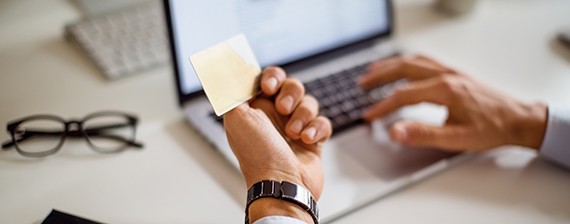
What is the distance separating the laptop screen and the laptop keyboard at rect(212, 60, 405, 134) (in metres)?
0.06

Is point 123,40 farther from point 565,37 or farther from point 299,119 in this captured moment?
point 565,37

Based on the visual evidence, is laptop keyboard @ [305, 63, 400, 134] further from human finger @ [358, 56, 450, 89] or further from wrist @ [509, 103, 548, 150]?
wrist @ [509, 103, 548, 150]

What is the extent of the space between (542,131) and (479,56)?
0.28m

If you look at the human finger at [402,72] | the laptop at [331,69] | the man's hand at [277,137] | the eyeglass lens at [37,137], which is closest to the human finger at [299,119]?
the man's hand at [277,137]

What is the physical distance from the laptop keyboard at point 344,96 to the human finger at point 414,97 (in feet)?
0.07

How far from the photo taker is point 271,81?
650 millimetres

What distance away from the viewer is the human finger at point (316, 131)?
2.14 feet

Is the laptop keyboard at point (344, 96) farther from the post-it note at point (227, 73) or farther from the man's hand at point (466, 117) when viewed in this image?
the post-it note at point (227, 73)

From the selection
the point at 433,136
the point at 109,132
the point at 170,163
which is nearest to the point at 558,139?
the point at 433,136

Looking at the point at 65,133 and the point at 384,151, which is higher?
the point at 65,133

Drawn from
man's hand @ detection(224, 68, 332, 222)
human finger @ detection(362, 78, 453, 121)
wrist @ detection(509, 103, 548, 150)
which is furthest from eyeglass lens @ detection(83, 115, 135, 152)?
wrist @ detection(509, 103, 548, 150)

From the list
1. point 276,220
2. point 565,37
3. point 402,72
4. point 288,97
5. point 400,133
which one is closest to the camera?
point 276,220

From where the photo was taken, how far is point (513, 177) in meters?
0.75

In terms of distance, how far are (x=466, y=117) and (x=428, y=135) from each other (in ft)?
0.23
